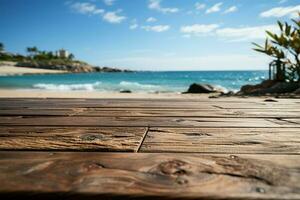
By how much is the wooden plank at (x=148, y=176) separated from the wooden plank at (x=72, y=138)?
10cm

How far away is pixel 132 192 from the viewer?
1.65 feet

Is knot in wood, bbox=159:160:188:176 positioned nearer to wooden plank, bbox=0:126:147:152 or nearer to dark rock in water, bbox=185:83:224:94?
wooden plank, bbox=0:126:147:152

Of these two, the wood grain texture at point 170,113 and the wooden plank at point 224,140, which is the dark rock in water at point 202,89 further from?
the wooden plank at point 224,140

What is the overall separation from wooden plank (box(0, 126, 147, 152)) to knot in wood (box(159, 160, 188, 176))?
18 cm

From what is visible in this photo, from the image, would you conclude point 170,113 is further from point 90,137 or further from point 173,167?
point 173,167

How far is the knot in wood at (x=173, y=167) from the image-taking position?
61 centimetres

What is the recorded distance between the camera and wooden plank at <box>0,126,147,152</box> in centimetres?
84

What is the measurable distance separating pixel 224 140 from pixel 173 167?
1.18 ft

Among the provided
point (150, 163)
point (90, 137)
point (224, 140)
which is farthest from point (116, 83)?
point (150, 163)

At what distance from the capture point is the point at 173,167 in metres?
0.63

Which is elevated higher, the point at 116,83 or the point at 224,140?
the point at 224,140

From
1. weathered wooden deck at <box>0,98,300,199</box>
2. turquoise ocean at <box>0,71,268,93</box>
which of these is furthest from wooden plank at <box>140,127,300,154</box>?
turquoise ocean at <box>0,71,268,93</box>

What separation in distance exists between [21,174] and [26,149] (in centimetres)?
24

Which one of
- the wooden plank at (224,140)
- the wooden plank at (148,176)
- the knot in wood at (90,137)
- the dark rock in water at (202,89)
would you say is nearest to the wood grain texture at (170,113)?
the wooden plank at (224,140)
